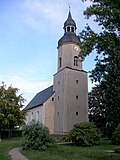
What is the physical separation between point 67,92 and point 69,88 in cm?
88

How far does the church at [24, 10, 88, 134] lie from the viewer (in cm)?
4762

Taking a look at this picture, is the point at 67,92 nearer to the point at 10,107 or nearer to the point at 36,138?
the point at 10,107

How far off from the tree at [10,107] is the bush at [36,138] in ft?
47.7

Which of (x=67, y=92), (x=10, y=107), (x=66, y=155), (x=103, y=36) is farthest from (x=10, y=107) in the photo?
(x=103, y=36)

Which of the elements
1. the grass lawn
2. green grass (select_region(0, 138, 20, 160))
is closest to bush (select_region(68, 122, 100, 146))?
green grass (select_region(0, 138, 20, 160))

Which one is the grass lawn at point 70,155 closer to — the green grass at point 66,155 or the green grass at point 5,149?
the green grass at point 66,155

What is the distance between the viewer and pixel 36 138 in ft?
73.3

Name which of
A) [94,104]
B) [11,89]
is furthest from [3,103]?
[94,104]

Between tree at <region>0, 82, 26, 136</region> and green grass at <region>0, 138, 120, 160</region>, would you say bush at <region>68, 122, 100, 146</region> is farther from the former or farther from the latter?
tree at <region>0, 82, 26, 136</region>

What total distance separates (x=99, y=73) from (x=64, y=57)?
1360 inches

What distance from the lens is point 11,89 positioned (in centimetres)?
3994

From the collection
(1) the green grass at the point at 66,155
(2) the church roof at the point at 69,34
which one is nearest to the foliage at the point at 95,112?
(2) the church roof at the point at 69,34

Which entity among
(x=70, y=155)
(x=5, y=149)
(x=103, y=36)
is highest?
(x=103, y=36)

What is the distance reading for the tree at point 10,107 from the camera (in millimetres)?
37562
